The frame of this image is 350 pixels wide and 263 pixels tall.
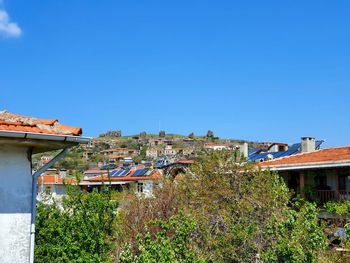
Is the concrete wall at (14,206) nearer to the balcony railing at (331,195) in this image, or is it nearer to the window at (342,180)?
the balcony railing at (331,195)

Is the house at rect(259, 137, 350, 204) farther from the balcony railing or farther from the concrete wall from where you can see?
the concrete wall

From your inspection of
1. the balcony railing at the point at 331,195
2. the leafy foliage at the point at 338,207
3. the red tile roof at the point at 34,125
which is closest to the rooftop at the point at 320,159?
the balcony railing at the point at 331,195

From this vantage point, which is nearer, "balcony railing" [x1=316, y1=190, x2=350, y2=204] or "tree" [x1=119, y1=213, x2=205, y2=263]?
"tree" [x1=119, y1=213, x2=205, y2=263]

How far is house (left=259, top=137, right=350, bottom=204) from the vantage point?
82.7 feet

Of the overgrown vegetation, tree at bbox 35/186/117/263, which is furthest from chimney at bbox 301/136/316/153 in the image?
tree at bbox 35/186/117/263

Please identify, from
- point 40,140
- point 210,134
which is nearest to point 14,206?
point 40,140

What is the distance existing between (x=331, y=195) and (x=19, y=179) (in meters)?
22.1

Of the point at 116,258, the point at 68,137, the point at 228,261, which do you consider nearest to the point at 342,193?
the point at 116,258

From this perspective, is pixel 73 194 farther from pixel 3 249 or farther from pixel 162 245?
pixel 3 249

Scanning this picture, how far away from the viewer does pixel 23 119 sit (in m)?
6.85

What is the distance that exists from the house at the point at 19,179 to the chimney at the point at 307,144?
2910 centimetres

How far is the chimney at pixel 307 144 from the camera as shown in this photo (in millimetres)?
33969

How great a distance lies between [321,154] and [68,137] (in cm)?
2395

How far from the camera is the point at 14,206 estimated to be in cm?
652
